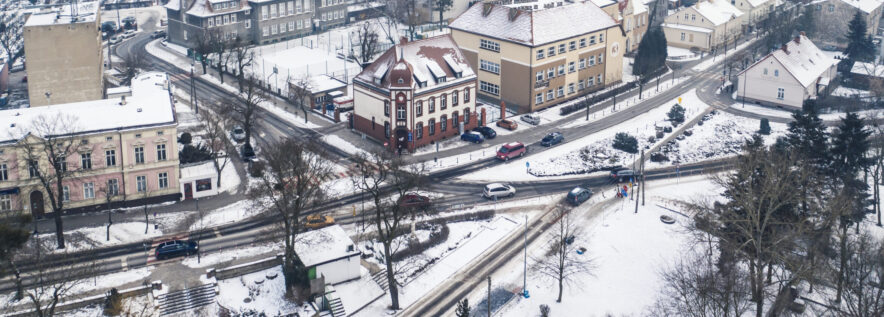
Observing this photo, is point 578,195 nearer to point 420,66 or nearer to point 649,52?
point 420,66

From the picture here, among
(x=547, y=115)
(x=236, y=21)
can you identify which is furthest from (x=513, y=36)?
(x=236, y=21)

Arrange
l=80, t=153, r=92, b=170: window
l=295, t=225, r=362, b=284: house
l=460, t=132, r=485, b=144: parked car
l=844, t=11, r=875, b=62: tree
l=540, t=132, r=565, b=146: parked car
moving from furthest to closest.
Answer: l=844, t=11, r=875, b=62: tree, l=460, t=132, r=485, b=144: parked car, l=540, t=132, r=565, b=146: parked car, l=80, t=153, r=92, b=170: window, l=295, t=225, r=362, b=284: house

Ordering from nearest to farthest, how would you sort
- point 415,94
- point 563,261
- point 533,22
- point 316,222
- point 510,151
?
point 563,261 < point 316,222 < point 510,151 < point 415,94 < point 533,22

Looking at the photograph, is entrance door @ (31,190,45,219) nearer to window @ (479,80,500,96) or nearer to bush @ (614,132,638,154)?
window @ (479,80,500,96)

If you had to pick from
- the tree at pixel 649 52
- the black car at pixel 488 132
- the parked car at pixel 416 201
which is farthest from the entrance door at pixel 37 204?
the tree at pixel 649 52

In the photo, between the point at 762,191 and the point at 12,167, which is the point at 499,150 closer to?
Answer: the point at 762,191

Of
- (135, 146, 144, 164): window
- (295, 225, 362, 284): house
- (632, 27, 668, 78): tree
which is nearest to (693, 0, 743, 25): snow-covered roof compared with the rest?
(632, 27, 668, 78): tree

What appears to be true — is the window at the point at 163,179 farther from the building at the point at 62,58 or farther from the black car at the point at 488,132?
the black car at the point at 488,132

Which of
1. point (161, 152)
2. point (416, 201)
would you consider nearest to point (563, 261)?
point (416, 201)
